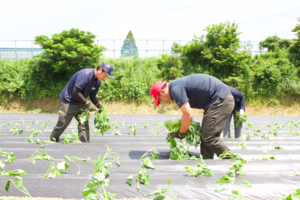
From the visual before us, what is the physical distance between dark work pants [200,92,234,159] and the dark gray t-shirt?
8 centimetres

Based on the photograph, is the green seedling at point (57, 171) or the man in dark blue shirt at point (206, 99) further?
the man in dark blue shirt at point (206, 99)

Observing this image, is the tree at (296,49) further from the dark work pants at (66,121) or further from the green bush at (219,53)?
the dark work pants at (66,121)

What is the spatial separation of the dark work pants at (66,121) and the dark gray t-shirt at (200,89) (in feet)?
6.79

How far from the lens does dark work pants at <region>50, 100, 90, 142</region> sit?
3625 millimetres

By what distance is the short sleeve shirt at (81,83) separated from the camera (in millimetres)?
3535

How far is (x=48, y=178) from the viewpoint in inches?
72.6

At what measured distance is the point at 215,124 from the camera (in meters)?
2.57

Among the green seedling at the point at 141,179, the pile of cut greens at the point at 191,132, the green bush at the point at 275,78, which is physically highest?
the green bush at the point at 275,78

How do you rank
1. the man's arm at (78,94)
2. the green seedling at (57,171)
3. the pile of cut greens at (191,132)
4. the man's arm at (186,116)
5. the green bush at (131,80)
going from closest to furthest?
the green seedling at (57,171)
the man's arm at (186,116)
the pile of cut greens at (191,132)
the man's arm at (78,94)
the green bush at (131,80)

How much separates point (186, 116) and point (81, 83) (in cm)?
202

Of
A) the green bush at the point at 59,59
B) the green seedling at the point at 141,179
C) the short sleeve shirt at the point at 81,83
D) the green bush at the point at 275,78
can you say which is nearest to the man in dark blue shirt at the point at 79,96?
the short sleeve shirt at the point at 81,83

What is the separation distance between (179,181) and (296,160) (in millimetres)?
1608

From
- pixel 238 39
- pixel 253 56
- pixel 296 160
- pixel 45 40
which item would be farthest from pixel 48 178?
pixel 253 56

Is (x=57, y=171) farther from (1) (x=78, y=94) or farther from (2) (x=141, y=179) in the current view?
(1) (x=78, y=94)
